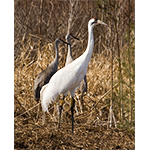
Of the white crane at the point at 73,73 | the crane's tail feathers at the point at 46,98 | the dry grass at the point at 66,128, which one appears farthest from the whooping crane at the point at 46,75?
the white crane at the point at 73,73

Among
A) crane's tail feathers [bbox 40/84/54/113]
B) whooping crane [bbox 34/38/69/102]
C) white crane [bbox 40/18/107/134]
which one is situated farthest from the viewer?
whooping crane [bbox 34/38/69/102]

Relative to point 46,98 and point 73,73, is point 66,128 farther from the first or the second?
point 73,73

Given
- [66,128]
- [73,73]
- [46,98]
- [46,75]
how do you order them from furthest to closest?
1. [46,75]
2. [66,128]
3. [46,98]
4. [73,73]

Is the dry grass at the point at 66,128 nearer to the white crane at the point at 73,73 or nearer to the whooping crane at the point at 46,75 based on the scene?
Answer: the whooping crane at the point at 46,75

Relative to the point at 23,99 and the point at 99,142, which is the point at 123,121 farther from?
the point at 23,99

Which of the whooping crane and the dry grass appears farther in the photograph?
the whooping crane

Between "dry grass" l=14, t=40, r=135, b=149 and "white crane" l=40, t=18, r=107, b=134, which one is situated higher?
"white crane" l=40, t=18, r=107, b=134

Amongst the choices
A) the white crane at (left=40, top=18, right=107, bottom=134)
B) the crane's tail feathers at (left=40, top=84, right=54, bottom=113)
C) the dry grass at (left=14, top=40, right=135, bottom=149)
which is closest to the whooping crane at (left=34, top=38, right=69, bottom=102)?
the dry grass at (left=14, top=40, right=135, bottom=149)

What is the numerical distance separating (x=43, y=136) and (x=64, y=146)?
13.5 inches

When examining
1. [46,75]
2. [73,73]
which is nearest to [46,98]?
[73,73]

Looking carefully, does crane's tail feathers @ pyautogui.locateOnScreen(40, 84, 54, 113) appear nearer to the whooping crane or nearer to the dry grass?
the dry grass

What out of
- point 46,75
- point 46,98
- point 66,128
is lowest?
point 66,128

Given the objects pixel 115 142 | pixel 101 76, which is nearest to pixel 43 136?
pixel 115 142

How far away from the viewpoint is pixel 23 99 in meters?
4.41
